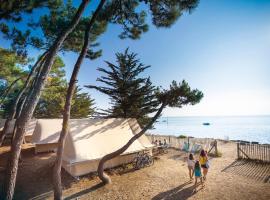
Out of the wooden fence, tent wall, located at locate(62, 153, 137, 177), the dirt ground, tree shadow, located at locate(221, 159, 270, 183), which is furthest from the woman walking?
tent wall, located at locate(62, 153, 137, 177)

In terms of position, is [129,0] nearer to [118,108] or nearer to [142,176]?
[142,176]

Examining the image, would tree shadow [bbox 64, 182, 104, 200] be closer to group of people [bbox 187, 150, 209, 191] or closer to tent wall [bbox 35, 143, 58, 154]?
group of people [bbox 187, 150, 209, 191]

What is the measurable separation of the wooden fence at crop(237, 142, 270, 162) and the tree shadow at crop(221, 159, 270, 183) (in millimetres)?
418

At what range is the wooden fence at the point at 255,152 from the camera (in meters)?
12.3

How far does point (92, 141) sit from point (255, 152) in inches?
468

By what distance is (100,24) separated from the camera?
12.4 m

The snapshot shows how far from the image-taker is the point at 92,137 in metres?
12.0

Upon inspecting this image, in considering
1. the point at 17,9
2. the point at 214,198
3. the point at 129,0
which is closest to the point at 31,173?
the point at 17,9

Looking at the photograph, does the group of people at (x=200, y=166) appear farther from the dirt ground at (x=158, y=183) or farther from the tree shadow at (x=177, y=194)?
the tree shadow at (x=177, y=194)

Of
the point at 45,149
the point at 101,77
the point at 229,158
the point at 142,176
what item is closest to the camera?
the point at 142,176

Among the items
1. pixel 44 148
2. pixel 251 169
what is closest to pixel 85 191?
pixel 251 169

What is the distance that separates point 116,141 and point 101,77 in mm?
9180

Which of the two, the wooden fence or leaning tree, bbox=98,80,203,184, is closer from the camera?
leaning tree, bbox=98,80,203,184

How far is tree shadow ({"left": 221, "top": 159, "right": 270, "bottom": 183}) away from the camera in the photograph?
1001cm
